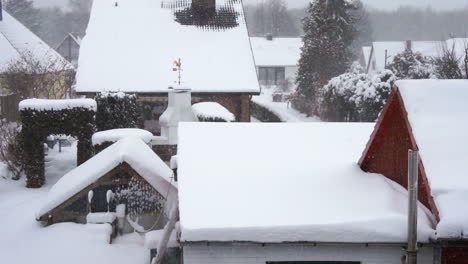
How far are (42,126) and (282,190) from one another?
11.9 metres

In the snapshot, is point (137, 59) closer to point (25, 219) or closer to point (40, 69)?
point (40, 69)

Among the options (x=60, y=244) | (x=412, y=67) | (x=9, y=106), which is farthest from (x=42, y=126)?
(x=412, y=67)

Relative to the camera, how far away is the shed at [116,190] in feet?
44.1

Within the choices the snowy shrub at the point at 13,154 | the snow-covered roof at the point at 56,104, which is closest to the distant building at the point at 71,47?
the snowy shrub at the point at 13,154

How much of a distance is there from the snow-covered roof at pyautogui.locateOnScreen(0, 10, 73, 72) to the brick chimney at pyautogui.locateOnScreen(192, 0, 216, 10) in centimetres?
883

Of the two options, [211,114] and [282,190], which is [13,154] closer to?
[211,114]

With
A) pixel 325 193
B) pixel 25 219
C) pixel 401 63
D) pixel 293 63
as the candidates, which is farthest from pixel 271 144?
pixel 293 63

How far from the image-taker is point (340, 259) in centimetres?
823

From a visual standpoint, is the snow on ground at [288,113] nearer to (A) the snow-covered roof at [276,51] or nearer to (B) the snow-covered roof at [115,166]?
(A) the snow-covered roof at [276,51]

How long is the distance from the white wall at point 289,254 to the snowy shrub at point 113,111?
13.3 m

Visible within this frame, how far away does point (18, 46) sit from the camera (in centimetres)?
3325

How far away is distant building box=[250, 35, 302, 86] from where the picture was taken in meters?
63.3

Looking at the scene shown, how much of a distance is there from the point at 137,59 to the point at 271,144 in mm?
16807

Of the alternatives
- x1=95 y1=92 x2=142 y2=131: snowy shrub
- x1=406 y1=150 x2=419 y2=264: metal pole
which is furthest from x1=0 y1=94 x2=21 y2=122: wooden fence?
x1=406 y1=150 x2=419 y2=264: metal pole
